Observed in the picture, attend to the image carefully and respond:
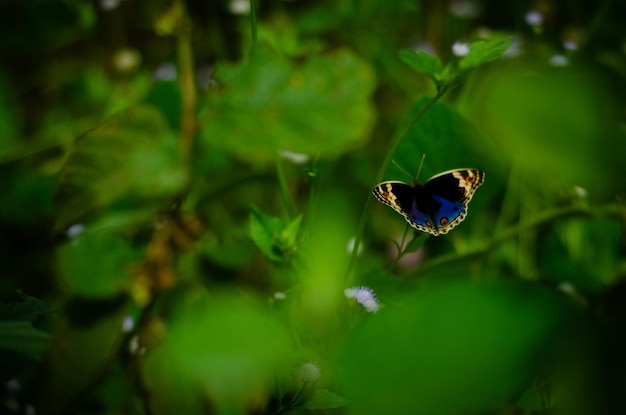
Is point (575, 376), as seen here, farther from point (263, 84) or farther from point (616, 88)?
point (263, 84)

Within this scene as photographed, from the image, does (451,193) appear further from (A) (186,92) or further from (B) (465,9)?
(B) (465,9)

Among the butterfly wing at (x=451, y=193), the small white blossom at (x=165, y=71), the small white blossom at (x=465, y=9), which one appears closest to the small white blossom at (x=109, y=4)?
the small white blossom at (x=165, y=71)

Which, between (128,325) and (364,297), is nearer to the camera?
(364,297)

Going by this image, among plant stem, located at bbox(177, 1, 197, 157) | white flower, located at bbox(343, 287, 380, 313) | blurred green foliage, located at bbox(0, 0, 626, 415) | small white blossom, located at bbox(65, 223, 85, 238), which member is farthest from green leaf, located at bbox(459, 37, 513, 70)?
small white blossom, located at bbox(65, 223, 85, 238)

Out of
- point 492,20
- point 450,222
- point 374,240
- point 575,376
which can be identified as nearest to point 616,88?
point 575,376

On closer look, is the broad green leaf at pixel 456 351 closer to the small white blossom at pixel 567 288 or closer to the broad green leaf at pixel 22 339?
the broad green leaf at pixel 22 339

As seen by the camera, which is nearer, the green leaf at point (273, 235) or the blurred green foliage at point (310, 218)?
the blurred green foliage at point (310, 218)

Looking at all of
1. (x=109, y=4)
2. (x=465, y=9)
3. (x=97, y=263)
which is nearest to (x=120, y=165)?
(x=97, y=263)
